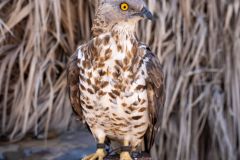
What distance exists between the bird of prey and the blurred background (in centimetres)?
123

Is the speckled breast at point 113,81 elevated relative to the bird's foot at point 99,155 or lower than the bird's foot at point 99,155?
elevated

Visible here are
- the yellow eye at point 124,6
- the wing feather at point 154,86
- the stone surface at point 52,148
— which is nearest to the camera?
the yellow eye at point 124,6

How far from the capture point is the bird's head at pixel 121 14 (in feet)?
8.47

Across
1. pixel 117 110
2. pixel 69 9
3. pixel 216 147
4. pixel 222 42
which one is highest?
pixel 69 9

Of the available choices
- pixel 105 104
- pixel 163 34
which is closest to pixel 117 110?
pixel 105 104

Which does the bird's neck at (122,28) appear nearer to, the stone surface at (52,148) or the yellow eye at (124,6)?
the yellow eye at (124,6)

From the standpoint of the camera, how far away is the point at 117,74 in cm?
262

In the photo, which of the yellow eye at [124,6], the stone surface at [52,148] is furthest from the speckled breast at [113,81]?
the stone surface at [52,148]

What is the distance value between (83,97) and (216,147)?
167 cm

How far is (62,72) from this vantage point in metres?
4.17

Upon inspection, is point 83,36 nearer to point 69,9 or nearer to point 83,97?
point 69,9

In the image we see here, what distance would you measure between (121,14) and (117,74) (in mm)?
255

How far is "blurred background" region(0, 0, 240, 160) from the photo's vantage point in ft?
13.2

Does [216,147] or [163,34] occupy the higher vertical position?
[163,34]
